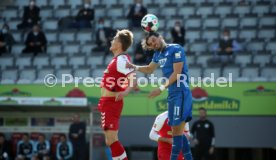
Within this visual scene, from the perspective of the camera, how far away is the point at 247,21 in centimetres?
2277

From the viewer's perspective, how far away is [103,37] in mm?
22172

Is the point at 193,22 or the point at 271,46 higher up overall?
the point at 193,22

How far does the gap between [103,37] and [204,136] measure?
5.86 meters

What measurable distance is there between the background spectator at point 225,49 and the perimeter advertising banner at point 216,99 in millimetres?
1835

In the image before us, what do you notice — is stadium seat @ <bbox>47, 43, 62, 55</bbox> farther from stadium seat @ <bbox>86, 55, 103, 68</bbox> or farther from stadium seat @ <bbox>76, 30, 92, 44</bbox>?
stadium seat @ <bbox>86, 55, 103, 68</bbox>

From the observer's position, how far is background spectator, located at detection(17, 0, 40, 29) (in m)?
23.9

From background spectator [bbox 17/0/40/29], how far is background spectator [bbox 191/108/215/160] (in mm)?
8442

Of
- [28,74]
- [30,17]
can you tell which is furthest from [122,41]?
[30,17]

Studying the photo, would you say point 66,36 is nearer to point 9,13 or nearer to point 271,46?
point 9,13

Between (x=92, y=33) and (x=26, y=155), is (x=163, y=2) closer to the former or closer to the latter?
(x=92, y=33)

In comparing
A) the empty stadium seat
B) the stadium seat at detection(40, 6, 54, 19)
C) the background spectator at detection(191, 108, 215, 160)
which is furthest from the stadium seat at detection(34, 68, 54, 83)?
the background spectator at detection(191, 108, 215, 160)

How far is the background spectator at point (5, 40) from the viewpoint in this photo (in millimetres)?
22781

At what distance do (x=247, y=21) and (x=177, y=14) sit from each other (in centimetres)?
256

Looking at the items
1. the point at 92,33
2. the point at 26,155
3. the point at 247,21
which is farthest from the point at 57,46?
the point at 247,21
